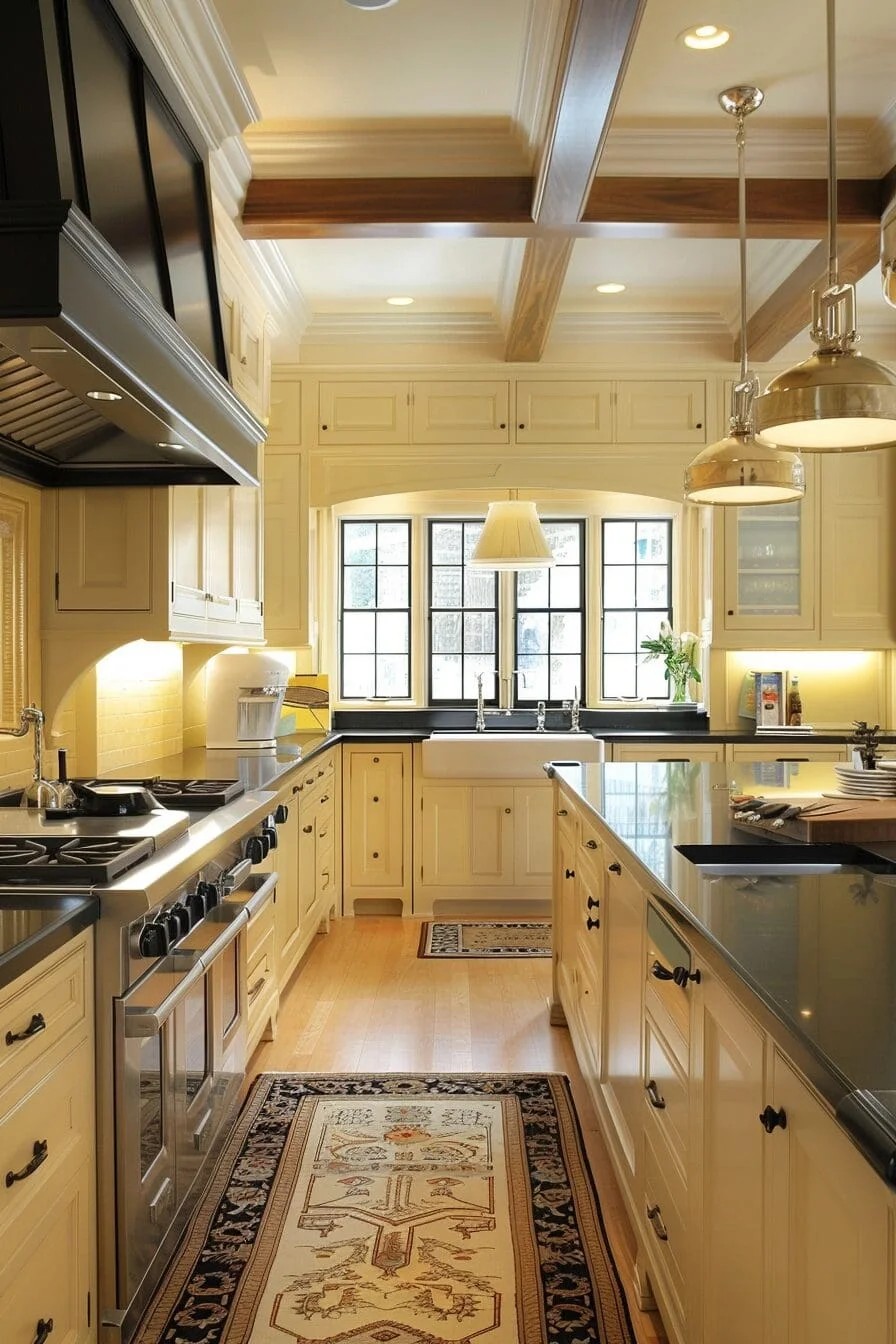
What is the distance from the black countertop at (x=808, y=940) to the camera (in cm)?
103

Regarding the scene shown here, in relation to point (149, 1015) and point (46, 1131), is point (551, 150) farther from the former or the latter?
point (46, 1131)

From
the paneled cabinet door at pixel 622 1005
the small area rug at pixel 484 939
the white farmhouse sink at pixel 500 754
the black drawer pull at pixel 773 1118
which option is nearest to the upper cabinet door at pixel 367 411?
the white farmhouse sink at pixel 500 754

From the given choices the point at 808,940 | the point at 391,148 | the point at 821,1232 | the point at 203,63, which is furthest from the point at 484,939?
the point at 821,1232

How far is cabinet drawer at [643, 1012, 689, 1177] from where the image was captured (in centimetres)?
189

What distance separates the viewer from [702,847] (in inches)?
89.4

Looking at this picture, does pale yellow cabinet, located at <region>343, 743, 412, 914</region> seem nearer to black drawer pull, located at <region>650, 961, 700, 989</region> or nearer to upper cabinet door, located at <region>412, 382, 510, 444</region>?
upper cabinet door, located at <region>412, 382, 510, 444</region>

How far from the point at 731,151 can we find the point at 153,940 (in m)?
3.14

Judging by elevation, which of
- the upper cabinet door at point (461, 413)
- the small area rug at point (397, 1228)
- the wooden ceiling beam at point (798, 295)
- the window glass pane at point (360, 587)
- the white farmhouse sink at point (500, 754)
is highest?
the wooden ceiling beam at point (798, 295)

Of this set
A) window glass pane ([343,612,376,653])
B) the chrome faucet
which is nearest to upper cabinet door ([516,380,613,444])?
window glass pane ([343,612,376,653])

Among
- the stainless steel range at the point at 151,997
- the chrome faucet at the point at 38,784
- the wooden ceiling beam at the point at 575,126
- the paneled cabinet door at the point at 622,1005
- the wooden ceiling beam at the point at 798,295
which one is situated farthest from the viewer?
the wooden ceiling beam at the point at 798,295

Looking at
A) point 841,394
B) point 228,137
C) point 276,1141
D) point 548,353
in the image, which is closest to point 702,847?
point 841,394

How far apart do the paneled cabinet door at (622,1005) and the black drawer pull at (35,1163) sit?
46.8 inches

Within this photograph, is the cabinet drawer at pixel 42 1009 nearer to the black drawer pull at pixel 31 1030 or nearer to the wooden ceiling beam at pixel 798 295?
the black drawer pull at pixel 31 1030

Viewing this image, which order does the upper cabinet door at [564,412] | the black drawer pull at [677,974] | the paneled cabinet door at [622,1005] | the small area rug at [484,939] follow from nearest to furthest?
the black drawer pull at [677,974] < the paneled cabinet door at [622,1005] < the small area rug at [484,939] < the upper cabinet door at [564,412]
